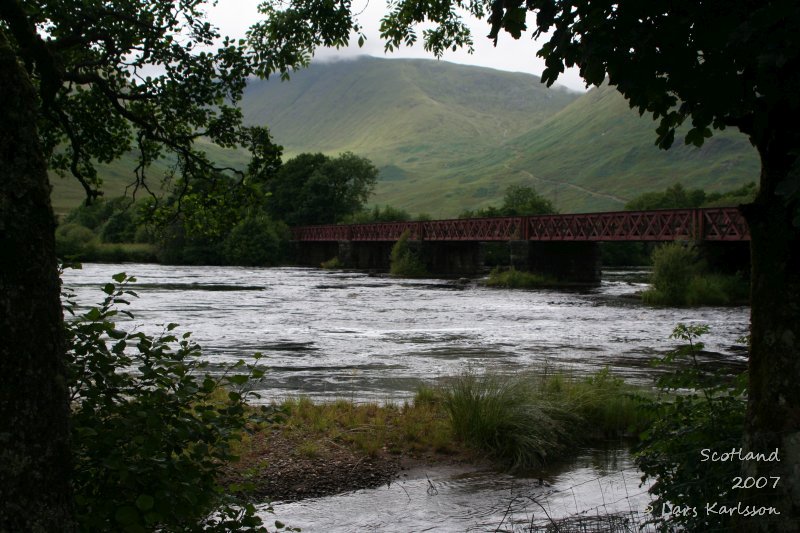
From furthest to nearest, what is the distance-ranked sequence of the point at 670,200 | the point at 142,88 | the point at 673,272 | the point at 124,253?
the point at 670,200 < the point at 124,253 < the point at 673,272 < the point at 142,88

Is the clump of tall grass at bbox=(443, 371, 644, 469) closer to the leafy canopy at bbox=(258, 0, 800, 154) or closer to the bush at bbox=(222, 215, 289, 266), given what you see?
the leafy canopy at bbox=(258, 0, 800, 154)

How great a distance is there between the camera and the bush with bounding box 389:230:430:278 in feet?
250

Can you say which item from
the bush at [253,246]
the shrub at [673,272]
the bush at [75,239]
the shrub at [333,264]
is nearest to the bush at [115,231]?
the bush at [75,239]

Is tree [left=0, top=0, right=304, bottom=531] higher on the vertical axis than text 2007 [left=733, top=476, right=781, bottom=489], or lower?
higher

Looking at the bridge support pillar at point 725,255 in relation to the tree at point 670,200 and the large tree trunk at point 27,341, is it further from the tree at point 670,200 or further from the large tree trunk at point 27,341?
the tree at point 670,200

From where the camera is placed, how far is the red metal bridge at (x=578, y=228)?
48.8 m

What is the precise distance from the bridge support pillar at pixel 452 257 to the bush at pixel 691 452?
243 ft

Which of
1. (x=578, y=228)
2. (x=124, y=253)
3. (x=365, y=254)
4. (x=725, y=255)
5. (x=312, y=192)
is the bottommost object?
(x=124, y=253)

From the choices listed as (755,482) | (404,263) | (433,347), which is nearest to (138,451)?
(755,482)

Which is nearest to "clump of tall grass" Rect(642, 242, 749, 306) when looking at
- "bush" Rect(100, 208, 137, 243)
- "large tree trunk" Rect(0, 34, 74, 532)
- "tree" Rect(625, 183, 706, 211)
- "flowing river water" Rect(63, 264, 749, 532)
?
"flowing river water" Rect(63, 264, 749, 532)

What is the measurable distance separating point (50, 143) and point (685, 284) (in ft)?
128

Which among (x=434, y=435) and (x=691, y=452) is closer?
(x=691, y=452)

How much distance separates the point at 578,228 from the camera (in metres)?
61.9

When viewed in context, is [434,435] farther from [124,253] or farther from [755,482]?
[124,253]
